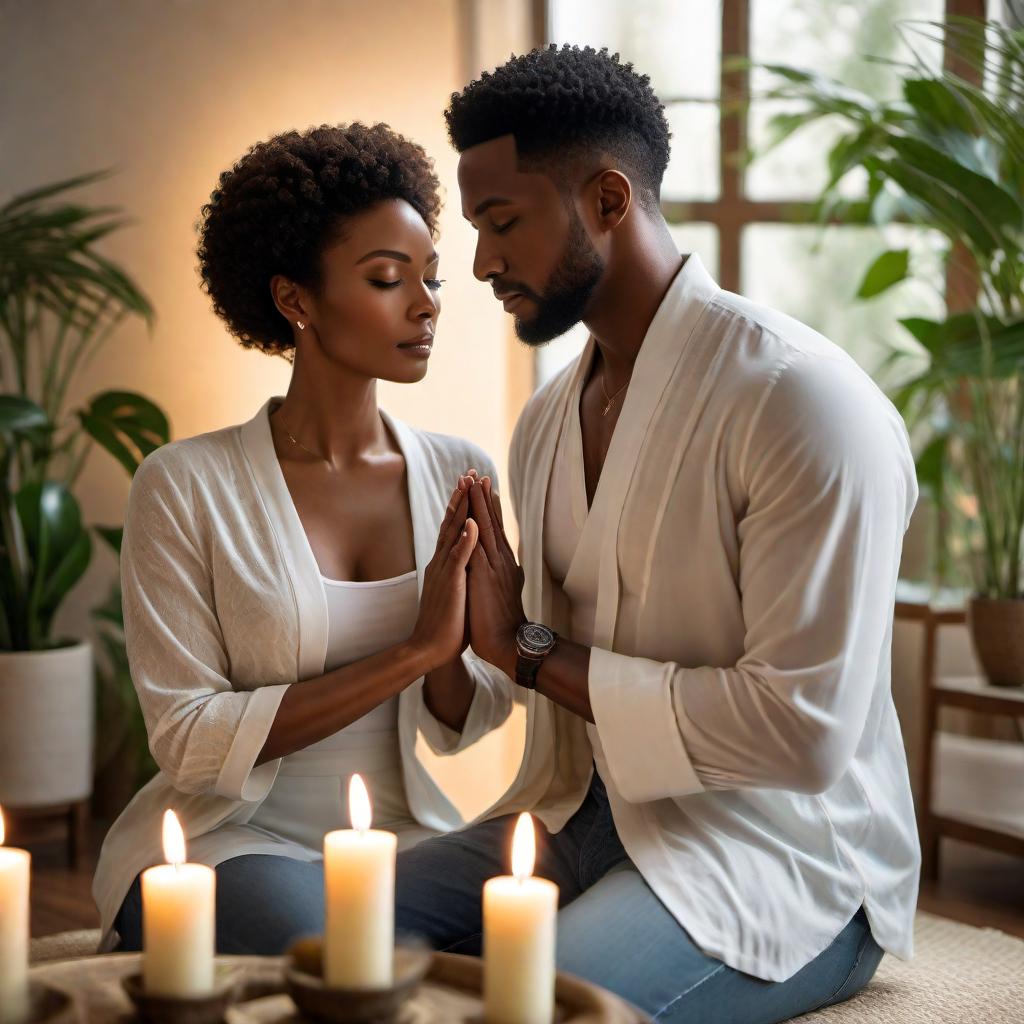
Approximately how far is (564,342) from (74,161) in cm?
145

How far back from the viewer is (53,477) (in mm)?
3812

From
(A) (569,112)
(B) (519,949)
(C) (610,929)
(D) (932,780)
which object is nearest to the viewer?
(B) (519,949)

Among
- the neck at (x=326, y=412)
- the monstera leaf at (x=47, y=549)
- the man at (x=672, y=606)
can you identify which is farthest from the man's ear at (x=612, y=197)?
the monstera leaf at (x=47, y=549)

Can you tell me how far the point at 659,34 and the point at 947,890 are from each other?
8.07 ft

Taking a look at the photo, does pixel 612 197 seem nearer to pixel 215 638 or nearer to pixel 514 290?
pixel 514 290

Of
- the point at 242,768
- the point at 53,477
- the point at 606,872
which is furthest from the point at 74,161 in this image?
the point at 606,872

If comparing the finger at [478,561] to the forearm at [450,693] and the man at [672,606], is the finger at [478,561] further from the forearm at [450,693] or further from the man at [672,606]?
the forearm at [450,693]

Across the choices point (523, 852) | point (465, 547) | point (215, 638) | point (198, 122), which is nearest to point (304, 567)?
point (215, 638)

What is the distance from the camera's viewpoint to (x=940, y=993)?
1.86 m

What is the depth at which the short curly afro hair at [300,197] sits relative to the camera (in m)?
2.05

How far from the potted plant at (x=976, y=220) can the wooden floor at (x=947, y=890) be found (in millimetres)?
483

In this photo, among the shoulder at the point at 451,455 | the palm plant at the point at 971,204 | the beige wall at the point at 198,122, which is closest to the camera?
the shoulder at the point at 451,455

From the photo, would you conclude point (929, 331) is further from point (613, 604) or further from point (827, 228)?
point (613, 604)

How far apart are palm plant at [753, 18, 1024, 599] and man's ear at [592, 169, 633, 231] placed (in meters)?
1.15
